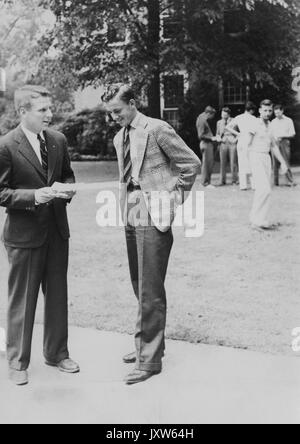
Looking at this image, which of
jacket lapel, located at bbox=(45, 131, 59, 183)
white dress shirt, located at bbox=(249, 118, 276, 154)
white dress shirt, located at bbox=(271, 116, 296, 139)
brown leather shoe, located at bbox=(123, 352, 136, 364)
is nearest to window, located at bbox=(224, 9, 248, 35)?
white dress shirt, located at bbox=(249, 118, 276, 154)

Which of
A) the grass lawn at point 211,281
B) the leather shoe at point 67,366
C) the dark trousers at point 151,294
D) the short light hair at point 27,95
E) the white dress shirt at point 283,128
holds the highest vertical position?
the short light hair at point 27,95

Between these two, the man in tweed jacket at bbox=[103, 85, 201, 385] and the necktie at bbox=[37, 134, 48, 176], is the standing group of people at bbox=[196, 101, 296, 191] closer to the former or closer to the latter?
the man in tweed jacket at bbox=[103, 85, 201, 385]

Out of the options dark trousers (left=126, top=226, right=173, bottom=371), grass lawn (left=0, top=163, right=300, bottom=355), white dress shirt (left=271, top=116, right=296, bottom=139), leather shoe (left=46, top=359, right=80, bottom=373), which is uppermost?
white dress shirt (left=271, top=116, right=296, bottom=139)

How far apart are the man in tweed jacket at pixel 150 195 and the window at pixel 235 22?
4.59 metres

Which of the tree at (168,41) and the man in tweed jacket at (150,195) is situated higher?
the tree at (168,41)

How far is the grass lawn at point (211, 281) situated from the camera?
4746 mm

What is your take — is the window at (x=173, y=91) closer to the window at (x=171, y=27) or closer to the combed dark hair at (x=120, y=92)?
the window at (x=171, y=27)

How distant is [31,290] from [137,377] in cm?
83

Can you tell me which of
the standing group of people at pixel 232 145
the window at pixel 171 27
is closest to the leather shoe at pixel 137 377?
the standing group of people at pixel 232 145

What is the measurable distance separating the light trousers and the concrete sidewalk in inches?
155

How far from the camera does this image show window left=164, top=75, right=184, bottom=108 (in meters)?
12.7

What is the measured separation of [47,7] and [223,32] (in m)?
2.52

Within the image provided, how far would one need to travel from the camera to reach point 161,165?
3.82 meters
